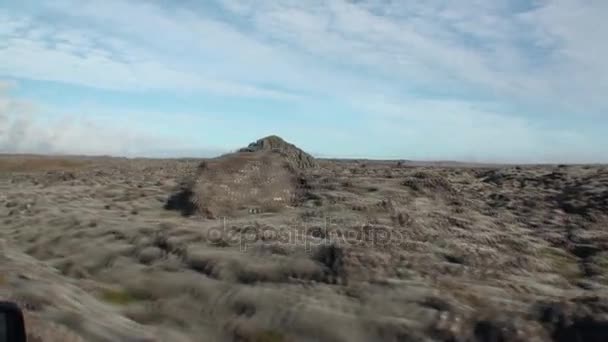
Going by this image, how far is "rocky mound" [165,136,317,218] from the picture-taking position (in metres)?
16.7

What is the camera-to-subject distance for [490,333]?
7.33 meters

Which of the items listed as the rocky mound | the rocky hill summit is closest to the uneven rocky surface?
the rocky mound

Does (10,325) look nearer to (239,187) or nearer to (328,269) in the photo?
(328,269)

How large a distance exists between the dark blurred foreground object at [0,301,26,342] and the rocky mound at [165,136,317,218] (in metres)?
→ 11.4

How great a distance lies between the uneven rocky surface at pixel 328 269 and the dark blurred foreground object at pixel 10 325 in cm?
173

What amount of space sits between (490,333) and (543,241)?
5.75m

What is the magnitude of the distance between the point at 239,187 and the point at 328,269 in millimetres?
8127

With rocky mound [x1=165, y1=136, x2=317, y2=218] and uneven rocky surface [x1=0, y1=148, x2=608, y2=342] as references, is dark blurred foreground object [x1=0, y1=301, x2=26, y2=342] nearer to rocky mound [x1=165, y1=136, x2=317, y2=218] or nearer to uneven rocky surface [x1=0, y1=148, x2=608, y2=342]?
uneven rocky surface [x1=0, y1=148, x2=608, y2=342]

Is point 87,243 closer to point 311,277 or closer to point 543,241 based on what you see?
point 311,277

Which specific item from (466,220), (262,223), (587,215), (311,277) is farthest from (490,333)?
(587,215)

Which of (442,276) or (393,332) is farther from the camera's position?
(442,276)

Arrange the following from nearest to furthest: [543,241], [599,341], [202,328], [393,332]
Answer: [599,341], [393,332], [202,328], [543,241]

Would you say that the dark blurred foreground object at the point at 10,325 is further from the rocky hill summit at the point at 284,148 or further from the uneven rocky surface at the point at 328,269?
the rocky hill summit at the point at 284,148

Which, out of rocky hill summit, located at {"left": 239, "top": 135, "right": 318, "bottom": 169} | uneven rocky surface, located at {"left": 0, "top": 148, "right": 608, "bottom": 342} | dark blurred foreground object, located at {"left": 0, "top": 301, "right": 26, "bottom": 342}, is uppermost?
rocky hill summit, located at {"left": 239, "top": 135, "right": 318, "bottom": 169}
